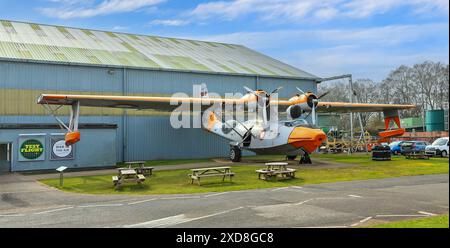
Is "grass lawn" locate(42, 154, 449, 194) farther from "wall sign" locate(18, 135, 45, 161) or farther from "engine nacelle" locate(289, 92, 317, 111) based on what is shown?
"engine nacelle" locate(289, 92, 317, 111)

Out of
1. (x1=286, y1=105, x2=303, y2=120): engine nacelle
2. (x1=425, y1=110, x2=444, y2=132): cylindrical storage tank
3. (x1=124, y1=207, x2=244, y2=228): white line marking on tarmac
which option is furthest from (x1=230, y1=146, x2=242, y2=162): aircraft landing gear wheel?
(x1=425, y1=110, x2=444, y2=132): cylindrical storage tank

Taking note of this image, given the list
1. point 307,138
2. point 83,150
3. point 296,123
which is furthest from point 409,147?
point 83,150

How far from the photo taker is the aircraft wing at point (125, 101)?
2017 centimetres

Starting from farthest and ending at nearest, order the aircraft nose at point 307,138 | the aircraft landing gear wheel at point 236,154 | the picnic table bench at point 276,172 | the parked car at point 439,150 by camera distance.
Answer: the parked car at point 439,150, the aircraft landing gear wheel at point 236,154, the aircraft nose at point 307,138, the picnic table bench at point 276,172

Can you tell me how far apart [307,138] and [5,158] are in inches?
861

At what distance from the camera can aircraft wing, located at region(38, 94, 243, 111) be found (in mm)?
20172

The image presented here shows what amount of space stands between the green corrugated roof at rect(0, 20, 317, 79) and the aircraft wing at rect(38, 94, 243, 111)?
20.6ft

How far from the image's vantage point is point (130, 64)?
3017cm

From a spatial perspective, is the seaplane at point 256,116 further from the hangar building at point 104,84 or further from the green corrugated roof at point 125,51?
the green corrugated roof at point 125,51

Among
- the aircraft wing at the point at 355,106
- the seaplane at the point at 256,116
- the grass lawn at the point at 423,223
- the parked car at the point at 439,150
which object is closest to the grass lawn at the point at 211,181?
the seaplane at the point at 256,116

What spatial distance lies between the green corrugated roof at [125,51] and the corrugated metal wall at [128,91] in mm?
712

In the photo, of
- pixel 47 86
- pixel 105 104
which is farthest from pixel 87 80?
pixel 105 104

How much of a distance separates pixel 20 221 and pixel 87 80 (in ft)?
66.9
